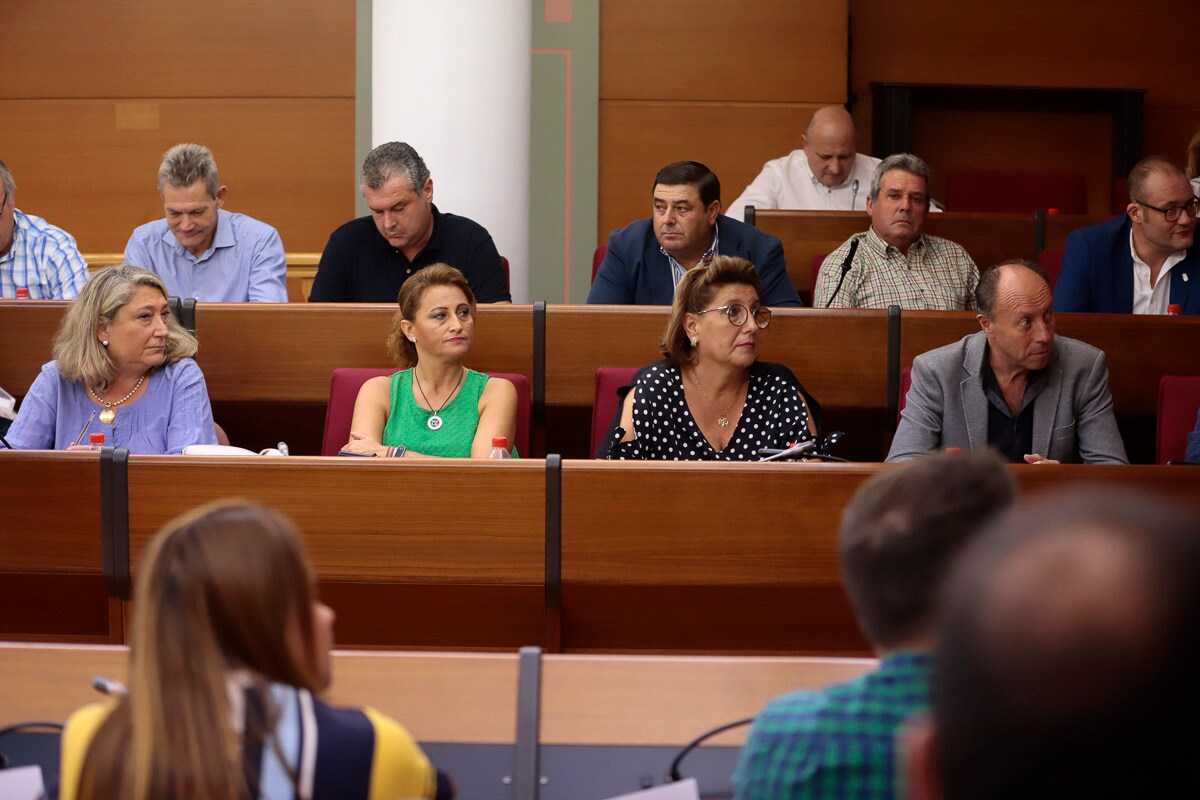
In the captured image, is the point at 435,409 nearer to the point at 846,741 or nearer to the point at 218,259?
the point at 218,259

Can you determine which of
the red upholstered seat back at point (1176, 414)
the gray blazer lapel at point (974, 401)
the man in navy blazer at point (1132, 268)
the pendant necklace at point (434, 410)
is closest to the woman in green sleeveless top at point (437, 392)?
the pendant necklace at point (434, 410)

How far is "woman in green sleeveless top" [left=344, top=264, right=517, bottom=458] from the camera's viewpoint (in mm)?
3229

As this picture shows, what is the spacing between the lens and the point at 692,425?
3.10 m

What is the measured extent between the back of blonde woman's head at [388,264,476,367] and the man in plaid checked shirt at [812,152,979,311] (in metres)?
1.31

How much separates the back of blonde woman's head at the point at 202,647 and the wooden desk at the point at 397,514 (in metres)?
1.28

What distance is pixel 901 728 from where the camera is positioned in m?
0.99

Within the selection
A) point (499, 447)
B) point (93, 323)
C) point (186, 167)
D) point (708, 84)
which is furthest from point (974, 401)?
point (708, 84)

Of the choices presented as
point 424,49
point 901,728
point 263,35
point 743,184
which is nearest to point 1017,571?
point 901,728

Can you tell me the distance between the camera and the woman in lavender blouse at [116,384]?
3.13 meters

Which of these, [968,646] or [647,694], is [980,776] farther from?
[647,694]

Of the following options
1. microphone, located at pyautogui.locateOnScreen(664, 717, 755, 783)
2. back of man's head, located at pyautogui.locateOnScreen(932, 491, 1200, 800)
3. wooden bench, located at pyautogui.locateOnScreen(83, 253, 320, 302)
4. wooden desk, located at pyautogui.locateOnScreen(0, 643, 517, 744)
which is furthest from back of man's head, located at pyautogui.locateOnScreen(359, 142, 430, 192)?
back of man's head, located at pyautogui.locateOnScreen(932, 491, 1200, 800)

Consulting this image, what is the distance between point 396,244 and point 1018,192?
378cm

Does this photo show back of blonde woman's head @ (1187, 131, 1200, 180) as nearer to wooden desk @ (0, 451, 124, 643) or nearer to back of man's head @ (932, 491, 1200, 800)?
wooden desk @ (0, 451, 124, 643)

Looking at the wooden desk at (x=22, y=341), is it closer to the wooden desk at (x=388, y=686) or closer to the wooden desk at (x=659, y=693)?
the wooden desk at (x=388, y=686)
